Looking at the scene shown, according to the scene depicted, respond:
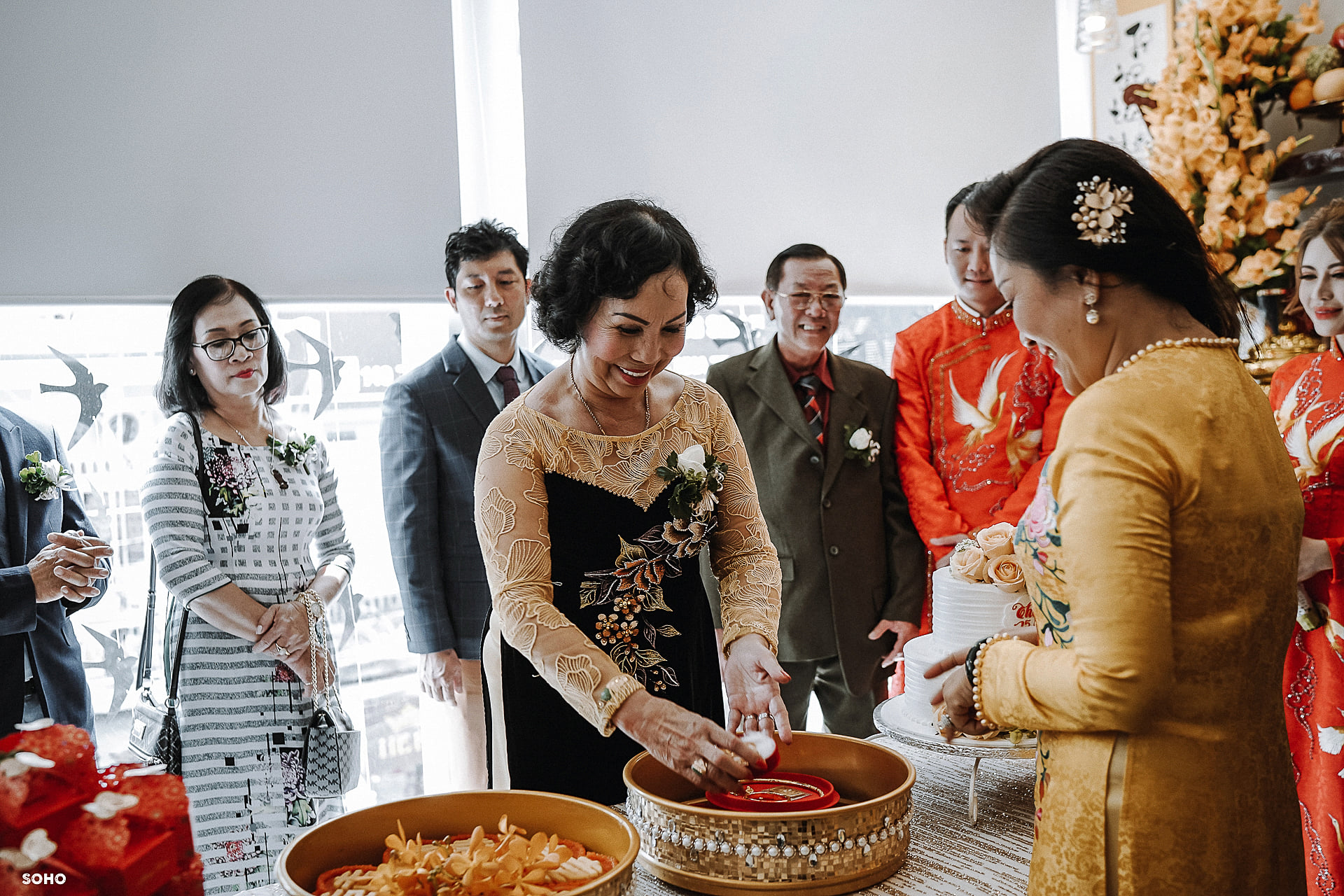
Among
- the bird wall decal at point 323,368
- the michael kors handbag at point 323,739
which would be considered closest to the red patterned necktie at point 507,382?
the bird wall decal at point 323,368

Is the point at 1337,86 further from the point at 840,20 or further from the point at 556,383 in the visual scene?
the point at 556,383

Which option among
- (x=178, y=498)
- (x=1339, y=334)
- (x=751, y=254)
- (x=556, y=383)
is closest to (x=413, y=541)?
(x=178, y=498)

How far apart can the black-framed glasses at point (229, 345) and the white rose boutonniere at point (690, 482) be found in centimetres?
145

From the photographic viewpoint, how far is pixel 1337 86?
3.30 metres

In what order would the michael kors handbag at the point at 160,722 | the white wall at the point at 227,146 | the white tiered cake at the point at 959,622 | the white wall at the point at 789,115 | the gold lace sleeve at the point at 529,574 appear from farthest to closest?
the white wall at the point at 789,115
the white wall at the point at 227,146
the michael kors handbag at the point at 160,722
the white tiered cake at the point at 959,622
the gold lace sleeve at the point at 529,574

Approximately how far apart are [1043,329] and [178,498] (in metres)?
2.17

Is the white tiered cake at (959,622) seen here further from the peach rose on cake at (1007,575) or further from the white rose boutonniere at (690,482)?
the white rose boutonniere at (690,482)

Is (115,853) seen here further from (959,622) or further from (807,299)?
(807,299)

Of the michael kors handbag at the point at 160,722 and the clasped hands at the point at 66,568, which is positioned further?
the michael kors handbag at the point at 160,722

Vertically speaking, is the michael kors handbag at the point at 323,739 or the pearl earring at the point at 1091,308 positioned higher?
the pearl earring at the point at 1091,308

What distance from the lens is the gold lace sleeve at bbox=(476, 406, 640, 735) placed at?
1.51 m

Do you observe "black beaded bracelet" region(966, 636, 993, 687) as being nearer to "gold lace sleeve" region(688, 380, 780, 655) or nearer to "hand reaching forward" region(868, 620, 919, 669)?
"gold lace sleeve" region(688, 380, 780, 655)

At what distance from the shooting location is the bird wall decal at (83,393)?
9.49ft

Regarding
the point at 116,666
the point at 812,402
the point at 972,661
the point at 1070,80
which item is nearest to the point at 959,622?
the point at 972,661
